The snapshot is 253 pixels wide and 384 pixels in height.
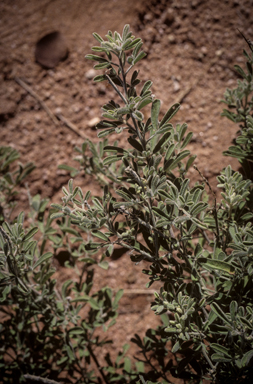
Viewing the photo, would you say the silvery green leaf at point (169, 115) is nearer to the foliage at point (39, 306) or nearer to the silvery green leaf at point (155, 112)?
the silvery green leaf at point (155, 112)

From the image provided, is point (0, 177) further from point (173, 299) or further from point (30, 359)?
point (173, 299)

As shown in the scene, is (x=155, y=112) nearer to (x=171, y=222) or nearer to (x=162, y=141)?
(x=162, y=141)

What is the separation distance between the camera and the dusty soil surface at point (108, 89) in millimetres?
2381

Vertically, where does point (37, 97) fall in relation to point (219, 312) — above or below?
above

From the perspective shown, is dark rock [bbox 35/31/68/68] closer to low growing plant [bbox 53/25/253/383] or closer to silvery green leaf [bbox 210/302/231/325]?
low growing plant [bbox 53/25/253/383]

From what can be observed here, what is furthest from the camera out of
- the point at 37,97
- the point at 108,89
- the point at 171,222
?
the point at 37,97

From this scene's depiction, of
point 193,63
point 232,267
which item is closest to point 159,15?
point 193,63

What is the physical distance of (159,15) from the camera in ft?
8.96

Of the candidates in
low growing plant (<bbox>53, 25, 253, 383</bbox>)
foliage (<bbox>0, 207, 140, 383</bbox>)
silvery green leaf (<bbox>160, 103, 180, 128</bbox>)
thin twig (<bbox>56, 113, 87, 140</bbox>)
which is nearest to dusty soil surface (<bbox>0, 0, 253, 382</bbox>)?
thin twig (<bbox>56, 113, 87, 140</bbox>)

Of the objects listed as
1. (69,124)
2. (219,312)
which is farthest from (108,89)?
(219,312)

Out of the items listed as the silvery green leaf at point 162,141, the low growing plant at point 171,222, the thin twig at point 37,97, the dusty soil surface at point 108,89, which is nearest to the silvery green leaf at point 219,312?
the low growing plant at point 171,222

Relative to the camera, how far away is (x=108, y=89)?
2.72m

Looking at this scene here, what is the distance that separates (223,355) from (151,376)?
66cm

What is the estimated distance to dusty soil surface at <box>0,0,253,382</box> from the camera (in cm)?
238
